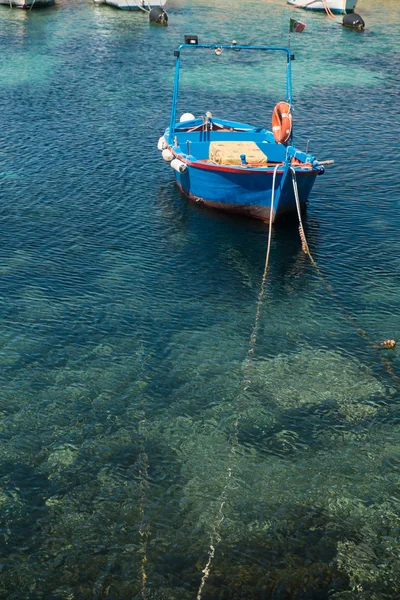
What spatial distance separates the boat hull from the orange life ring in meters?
2.13

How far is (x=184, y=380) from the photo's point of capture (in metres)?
19.4

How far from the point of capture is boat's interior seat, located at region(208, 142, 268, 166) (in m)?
28.3

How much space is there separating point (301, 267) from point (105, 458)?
11558 mm

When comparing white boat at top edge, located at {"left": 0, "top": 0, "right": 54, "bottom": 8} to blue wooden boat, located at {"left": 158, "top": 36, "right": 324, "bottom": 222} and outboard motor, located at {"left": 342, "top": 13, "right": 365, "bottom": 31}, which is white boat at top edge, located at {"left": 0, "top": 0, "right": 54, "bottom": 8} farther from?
blue wooden boat, located at {"left": 158, "top": 36, "right": 324, "bottom": 222}

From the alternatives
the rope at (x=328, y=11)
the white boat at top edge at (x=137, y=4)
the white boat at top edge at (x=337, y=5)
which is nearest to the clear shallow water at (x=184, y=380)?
the white boat at top edge at (x=337, y=5)

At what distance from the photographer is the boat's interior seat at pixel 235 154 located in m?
28.3

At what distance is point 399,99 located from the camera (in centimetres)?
4353

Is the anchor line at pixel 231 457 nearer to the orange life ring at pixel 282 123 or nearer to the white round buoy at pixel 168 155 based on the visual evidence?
the orange life ring at pixel 282 123

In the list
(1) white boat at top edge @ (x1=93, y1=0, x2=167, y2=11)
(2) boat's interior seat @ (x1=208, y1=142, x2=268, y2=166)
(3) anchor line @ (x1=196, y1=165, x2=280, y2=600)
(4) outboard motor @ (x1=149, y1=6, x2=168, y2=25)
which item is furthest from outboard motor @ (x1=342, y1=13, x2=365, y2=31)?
(3) anchor line @ (x1=196, y1=165, x2=280, y2=600)

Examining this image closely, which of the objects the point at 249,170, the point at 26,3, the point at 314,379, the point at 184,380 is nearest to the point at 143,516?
the point at 184,380

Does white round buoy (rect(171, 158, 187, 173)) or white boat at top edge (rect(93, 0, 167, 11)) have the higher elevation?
white round buoy (rect(171, 158, 187, 173))

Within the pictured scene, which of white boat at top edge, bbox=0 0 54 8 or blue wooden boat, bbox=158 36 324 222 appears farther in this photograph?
white boat at top edge, bbox=0 0 54 8

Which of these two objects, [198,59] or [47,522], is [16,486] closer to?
[47,522]

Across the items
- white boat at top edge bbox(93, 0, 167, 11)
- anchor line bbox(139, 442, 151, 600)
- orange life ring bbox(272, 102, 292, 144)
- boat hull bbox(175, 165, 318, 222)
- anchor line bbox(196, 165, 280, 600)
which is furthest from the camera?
white boat at top edge bbox(93, 0, 167, 11)
